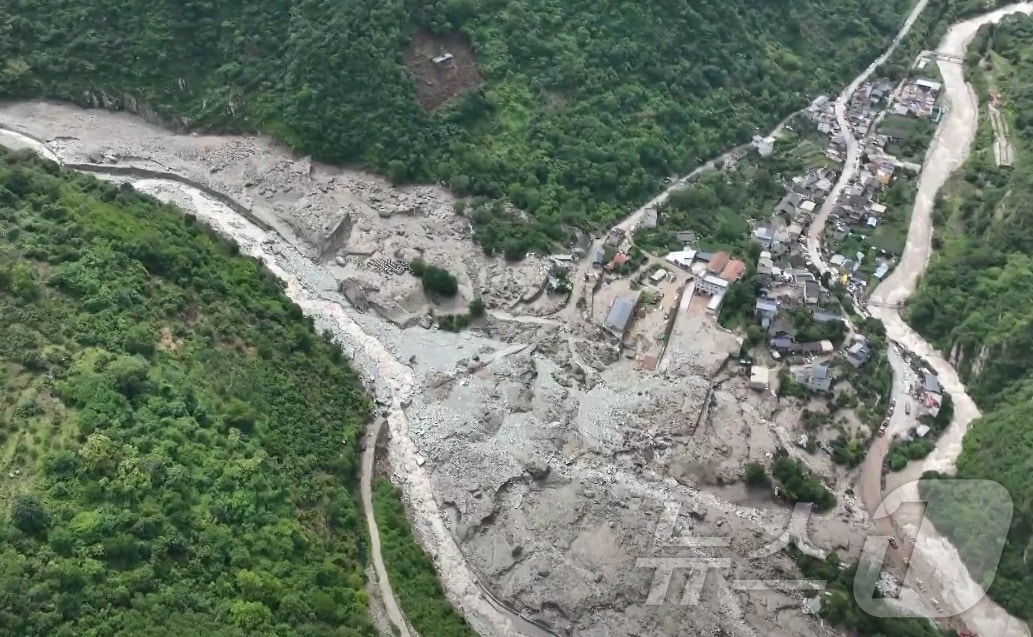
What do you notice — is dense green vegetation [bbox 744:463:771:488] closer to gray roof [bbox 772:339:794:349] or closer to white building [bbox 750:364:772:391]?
white building [bbox 750:364:772:391]

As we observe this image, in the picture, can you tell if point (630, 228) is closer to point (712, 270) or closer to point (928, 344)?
point (712, 270)

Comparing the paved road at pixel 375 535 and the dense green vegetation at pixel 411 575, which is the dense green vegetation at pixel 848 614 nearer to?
the dense green vegetation at pixel 411 575

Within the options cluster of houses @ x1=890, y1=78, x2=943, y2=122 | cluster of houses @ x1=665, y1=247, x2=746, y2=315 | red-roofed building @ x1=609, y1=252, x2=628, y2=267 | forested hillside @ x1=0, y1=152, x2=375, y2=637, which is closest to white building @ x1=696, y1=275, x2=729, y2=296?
cluster of houses @ x1=665, y1=247, x2=746, y2=315

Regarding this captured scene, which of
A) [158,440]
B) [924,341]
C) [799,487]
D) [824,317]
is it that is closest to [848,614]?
[799,487]

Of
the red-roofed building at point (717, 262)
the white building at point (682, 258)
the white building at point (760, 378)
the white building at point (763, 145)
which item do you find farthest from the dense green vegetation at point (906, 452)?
the white building at point (763, 145)

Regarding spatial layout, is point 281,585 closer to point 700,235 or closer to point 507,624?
point 507,624

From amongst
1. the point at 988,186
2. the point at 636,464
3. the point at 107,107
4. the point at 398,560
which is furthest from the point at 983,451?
the point at 107,107

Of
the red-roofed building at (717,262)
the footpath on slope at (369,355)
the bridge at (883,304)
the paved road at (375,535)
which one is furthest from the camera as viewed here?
the bridge at (883,304)
